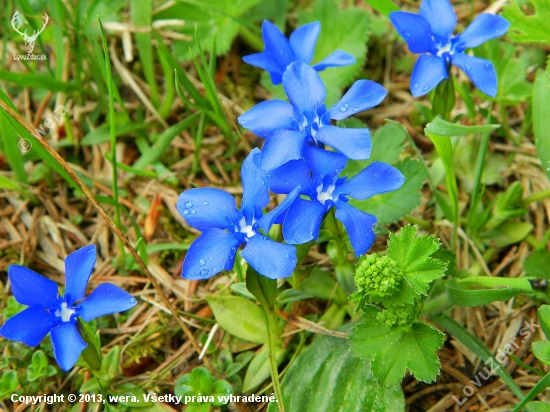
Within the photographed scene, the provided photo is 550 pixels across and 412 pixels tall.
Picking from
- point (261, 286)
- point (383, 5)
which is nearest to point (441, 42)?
point (383, 5)

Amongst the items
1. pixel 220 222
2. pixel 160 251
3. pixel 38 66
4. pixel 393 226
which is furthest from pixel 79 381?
pixel 38 66

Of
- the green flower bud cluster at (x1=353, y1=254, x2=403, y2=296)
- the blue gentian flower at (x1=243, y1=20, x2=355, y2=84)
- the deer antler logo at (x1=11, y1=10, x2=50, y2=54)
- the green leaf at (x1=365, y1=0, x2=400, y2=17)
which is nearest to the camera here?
the green flower bud cluster at (x1=353, y1=254, x2=403, y2=296)

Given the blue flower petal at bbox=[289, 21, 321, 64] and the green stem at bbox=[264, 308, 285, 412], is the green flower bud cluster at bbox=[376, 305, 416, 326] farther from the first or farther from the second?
the blue flower petal at bbox=[289, 21, 321, 64]

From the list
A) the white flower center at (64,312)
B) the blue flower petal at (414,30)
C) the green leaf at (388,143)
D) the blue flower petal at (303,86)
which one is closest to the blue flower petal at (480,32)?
the blue flower petal at (414,30)

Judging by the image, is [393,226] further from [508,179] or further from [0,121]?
[0,121]

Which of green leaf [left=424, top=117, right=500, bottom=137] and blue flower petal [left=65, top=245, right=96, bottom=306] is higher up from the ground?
green leaf [left=424, top=117, right=500, bottom=137]

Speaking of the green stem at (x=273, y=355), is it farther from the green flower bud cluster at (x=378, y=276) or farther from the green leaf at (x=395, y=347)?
the green flower bud cluster at (x=378, y=276)

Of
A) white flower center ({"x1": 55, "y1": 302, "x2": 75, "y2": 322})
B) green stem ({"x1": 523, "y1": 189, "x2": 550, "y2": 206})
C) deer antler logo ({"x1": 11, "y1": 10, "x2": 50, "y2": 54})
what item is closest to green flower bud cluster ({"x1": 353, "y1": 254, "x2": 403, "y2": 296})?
white flower center ({"x1": 55, "y1": 302, "x2": 75, "y2": 322})
